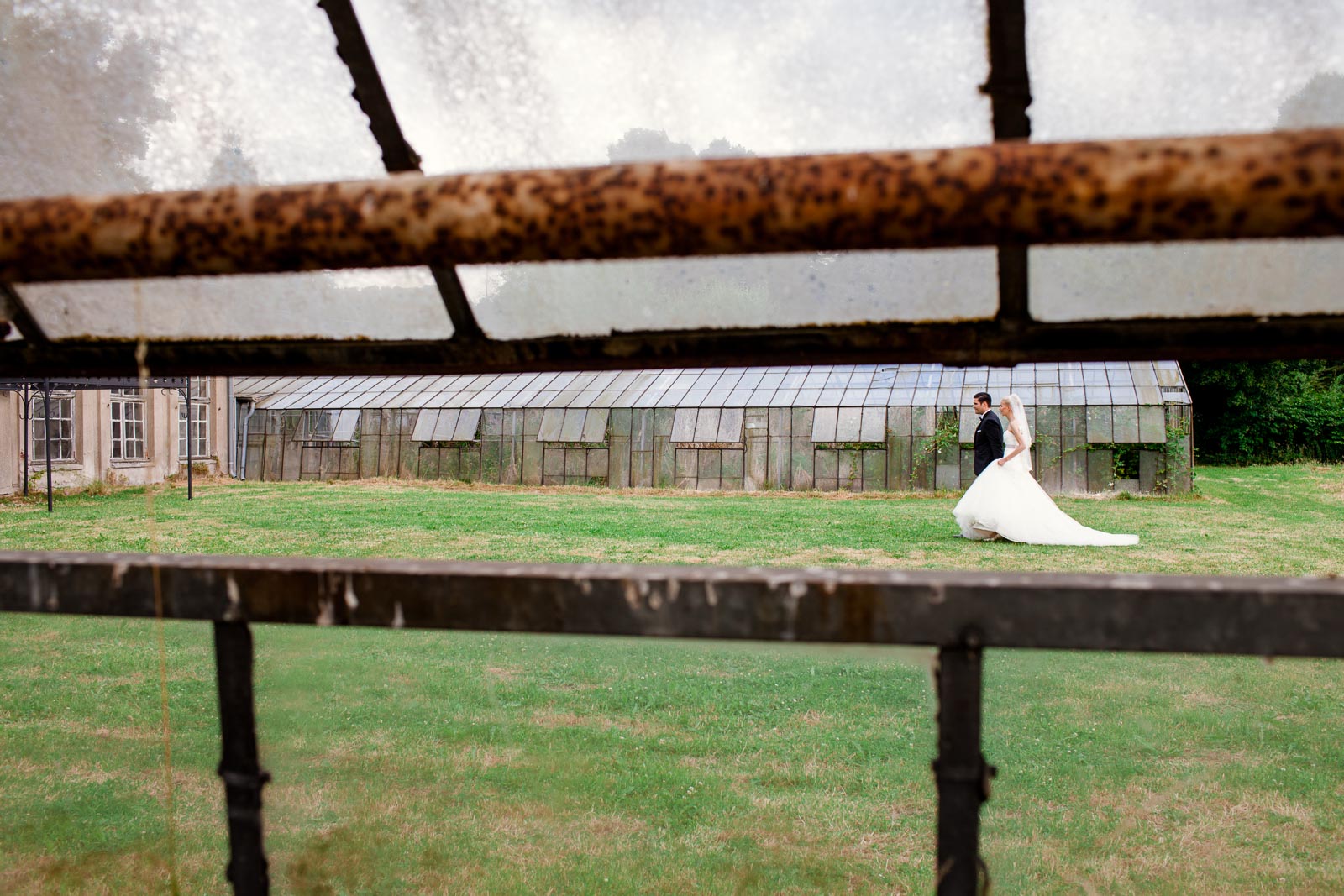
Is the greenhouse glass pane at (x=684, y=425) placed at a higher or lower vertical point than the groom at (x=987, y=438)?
higher

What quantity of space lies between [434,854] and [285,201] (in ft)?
7.15

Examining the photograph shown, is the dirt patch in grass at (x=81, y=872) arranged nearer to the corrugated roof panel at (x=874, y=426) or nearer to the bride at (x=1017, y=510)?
the bride at (x=1017, y=510)

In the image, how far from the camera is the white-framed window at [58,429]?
54.9ft

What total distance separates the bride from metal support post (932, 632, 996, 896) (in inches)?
376

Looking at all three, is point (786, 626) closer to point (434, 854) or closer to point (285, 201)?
point (285, 201)

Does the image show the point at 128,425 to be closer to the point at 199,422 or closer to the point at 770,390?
the point at 199,422

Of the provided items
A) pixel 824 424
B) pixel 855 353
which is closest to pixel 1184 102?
pixel 855 353

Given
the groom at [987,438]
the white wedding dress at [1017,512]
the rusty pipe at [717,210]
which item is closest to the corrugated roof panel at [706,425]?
the groom at [987,438]

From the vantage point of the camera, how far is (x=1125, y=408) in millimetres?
18000

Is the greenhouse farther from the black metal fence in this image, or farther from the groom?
the black metal fence

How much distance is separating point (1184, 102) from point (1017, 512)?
9421 millimetres

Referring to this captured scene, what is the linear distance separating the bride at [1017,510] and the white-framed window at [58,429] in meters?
15.0

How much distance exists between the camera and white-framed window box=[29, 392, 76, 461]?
16.7 metres

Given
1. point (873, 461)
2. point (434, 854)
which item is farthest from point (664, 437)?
point (434, 854)
